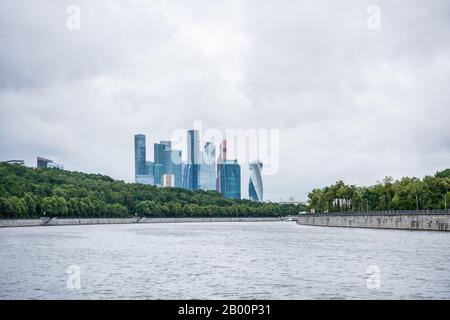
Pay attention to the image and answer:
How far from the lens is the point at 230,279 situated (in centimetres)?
4616

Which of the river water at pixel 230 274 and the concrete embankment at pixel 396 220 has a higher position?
the concrete embankment at pixel 396 220

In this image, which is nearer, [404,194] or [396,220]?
[396,220]

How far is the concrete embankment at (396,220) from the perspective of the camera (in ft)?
360

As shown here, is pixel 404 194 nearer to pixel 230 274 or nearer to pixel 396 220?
pixel 396 220

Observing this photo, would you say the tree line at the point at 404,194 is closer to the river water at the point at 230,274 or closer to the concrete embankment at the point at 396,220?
the concrete embankment at the point at 396,220

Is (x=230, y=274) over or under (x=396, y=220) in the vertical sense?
under

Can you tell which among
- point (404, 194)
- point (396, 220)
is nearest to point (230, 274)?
point (396, 220)

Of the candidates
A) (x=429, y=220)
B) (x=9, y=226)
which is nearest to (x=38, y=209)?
(x=9, y=226)

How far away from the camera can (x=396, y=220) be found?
12825 centimetres

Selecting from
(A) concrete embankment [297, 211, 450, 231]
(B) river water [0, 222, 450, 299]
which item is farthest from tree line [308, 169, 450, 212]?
(B) river water [0, 222, 450, 299]

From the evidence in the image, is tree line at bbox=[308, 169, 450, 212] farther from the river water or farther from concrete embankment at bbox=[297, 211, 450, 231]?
the river water

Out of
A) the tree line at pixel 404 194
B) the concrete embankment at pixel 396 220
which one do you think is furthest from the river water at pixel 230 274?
the tree line at pixel 404 194
